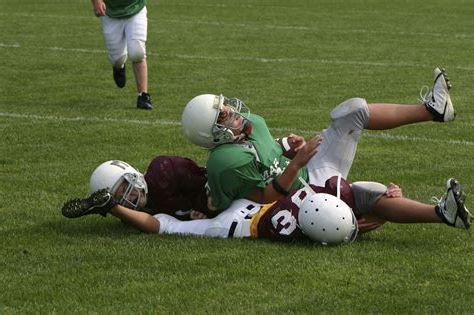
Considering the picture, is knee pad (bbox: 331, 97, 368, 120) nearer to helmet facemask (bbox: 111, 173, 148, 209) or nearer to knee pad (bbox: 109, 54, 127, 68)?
helmet facemask (bbox: 111, 173, 148, 209)

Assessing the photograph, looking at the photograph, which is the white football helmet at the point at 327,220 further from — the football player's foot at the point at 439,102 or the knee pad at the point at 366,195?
the football player's foot at the point at 439,102

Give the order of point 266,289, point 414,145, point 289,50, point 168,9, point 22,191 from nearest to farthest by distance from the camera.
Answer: point 266,289 < point 22,191 < point 414,145 < point 289,50 < point 168,9

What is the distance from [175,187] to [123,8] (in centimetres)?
516

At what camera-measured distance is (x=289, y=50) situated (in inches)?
640

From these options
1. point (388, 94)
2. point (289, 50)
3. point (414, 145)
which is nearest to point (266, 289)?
point (414, 145)

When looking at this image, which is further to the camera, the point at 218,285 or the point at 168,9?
the point at 168,9

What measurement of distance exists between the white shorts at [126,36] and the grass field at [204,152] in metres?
0.49

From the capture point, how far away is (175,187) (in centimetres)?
707

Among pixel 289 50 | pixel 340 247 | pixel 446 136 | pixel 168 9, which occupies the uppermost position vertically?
pixel 340 247

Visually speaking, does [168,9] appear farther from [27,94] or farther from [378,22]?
[27,94]

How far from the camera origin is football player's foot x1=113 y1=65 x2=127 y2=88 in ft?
40.7

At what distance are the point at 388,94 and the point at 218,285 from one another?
695 cm

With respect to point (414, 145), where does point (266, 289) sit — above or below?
above

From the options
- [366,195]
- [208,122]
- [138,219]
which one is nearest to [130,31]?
[208,122]
